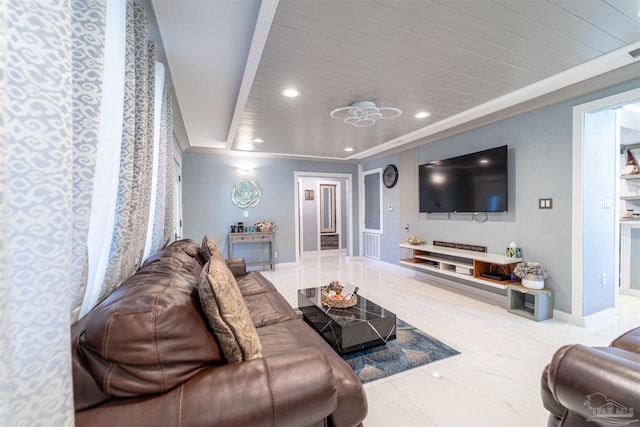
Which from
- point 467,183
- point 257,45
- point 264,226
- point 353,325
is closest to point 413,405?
point 353,325

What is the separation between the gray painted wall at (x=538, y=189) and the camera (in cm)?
284

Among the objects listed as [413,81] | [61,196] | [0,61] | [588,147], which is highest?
[413,81]

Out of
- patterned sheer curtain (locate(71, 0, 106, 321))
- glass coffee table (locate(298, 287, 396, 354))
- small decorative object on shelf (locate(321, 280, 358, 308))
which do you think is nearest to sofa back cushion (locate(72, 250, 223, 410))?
patterned sheer curtain (locate(71, 0, 106, 321))

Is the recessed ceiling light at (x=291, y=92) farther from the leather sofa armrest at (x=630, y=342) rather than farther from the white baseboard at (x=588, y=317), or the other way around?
the white baseboard at (x=588, y=317)

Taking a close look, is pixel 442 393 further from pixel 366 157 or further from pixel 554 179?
pixel 366 157

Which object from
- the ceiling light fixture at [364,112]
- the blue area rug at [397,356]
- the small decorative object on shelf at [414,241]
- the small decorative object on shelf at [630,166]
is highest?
the ceiling light fixture at [364,112]

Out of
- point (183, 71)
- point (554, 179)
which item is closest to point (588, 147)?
point (554, 179)

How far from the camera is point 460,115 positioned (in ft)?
11.2

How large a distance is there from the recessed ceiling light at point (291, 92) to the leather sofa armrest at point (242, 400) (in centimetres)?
231

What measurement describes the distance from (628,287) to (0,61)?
592 centimetres

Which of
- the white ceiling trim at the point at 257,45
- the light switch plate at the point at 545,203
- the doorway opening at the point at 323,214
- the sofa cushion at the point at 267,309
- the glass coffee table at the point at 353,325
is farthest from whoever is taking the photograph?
the doorway opening at the point at 323,214

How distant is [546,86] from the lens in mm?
2629

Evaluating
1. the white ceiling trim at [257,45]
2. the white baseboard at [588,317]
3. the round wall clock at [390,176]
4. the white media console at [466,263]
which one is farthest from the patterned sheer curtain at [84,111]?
the round wall clock at [390,176]

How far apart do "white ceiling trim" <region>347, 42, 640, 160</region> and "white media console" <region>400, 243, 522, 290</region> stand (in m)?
1.78
